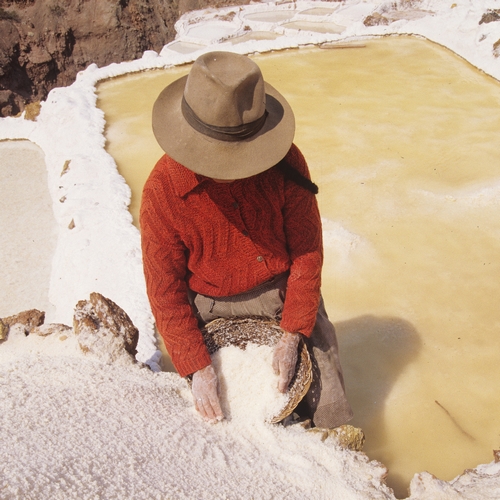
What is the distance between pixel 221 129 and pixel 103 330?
102cm

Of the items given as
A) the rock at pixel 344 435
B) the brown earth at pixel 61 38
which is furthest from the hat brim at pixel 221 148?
the brown earth at pixel 61 38

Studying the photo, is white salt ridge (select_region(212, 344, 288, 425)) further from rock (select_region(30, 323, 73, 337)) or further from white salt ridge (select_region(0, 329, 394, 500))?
rock (select_region(30, 323, 73, 337))

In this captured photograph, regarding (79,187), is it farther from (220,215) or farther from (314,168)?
(220,215)

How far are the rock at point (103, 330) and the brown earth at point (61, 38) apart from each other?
37.4ft

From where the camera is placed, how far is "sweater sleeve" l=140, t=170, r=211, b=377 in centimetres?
160

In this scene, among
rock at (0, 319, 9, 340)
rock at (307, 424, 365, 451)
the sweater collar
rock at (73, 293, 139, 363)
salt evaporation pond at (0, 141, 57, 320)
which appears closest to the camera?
the sweater collar

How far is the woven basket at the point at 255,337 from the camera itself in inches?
70.5

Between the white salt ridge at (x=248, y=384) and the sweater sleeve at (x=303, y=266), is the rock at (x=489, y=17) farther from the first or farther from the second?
the white salt ridge at (x=248, y=384)

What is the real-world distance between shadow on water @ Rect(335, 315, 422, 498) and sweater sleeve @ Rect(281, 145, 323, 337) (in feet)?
2.76

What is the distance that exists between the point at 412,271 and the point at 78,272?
2.04 metres

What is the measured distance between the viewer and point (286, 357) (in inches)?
68.6

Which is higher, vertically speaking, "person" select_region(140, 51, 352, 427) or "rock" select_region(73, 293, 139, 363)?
"person" select_region(140, 51, 352, 427)

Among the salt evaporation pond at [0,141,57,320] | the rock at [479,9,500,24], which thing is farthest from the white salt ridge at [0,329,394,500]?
the rock at [479,9,500,24]

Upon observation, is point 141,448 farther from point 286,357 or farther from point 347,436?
point 347,436
